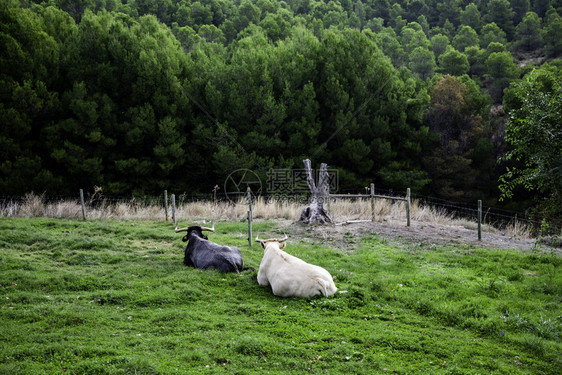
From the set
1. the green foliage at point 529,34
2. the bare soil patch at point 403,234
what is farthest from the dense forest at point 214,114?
the green foliage at point 529,34

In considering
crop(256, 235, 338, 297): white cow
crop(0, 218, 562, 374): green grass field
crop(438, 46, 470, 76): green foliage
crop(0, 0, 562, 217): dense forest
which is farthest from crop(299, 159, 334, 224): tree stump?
crop(438, 46, 470, 76): green foliage

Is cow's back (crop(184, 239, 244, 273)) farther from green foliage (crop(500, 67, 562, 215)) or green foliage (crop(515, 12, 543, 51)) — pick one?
green foliage (crop(515, 12, 543, 51))

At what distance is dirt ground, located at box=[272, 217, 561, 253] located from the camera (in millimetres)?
13203

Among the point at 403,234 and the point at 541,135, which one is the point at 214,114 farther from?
the point at 541,135

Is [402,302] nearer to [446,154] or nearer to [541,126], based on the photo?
[541,126]

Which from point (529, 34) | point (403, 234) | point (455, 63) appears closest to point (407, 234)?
point (403, 234)

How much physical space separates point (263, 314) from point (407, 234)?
8482 mm

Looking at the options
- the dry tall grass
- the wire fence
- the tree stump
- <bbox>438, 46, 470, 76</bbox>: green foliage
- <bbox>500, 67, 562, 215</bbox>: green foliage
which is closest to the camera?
<bbox>500, 67, 562, 215</bbox>: green foliage

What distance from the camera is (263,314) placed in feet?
23.8

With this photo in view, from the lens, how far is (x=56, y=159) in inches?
860

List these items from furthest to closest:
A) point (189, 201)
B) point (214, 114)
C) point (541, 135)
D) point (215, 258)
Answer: point (214, 114) < point (189, 201) < point (215, 258) < point (541, 135)

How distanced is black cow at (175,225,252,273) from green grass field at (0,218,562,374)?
1.10 ft

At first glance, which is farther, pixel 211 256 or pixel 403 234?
pixel 403 234

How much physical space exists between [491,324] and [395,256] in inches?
173
